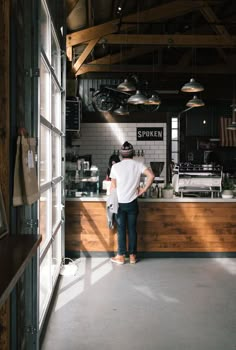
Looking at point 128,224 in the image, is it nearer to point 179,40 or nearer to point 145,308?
point 145,308

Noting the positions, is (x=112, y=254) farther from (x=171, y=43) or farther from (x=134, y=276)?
(x=171, y=43)

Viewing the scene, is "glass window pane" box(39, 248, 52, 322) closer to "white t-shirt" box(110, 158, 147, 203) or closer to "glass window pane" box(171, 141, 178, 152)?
"white t-shirt" box(110, 158, 147, 203)

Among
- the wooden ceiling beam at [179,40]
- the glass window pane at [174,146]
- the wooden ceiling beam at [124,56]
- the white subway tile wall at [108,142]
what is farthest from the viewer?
the glass window pane at [174,146]

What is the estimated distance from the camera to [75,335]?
361cm

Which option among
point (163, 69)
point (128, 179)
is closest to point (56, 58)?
point (128, 179)

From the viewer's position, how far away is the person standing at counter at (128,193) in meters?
5.99

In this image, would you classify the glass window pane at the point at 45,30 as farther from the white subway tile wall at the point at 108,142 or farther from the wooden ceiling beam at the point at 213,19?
the white subway tile wall at the point at 108,142

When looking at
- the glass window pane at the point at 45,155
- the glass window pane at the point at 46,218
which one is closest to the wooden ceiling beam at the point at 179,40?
the glass window pane at the point at 45,155

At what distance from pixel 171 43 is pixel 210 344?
6737 millimetres

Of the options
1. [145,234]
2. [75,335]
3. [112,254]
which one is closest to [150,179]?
[145,234]

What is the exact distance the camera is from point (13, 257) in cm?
171

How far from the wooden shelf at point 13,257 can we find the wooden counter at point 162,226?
426 centimetres

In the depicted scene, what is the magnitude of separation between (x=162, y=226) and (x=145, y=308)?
89.3 inches

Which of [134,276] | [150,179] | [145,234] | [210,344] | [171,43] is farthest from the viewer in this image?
[171,43]
